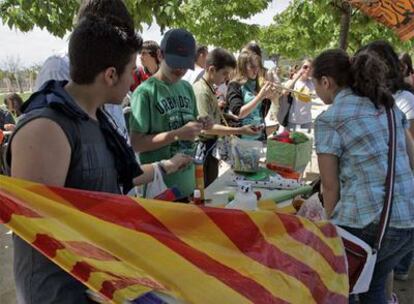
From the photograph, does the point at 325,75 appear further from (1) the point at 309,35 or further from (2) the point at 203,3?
(2) the point at 203,3

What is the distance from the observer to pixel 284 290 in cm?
145

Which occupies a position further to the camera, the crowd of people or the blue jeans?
the blue jeans

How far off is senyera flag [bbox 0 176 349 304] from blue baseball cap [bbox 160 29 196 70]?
4.32ft

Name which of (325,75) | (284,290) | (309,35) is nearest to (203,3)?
(309,35)

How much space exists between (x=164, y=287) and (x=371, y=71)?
145 centimetres

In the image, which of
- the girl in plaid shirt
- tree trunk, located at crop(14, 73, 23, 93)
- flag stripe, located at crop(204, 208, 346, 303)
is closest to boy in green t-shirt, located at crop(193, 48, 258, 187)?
the girl in plaid shirt

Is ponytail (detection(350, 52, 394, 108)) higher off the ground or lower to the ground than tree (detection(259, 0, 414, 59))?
lower

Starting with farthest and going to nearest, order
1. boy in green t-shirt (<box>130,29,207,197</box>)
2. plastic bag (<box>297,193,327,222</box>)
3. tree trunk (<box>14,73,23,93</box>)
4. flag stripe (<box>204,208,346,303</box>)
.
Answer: tree trunk (<box>14,73,23,93</box>)
boy in green t-shirt (<box>130,29,207,197</box>)
plastic bag (<box>297,193,327,222</box>)
flag stripe (<box>204,208,346,303</box>)

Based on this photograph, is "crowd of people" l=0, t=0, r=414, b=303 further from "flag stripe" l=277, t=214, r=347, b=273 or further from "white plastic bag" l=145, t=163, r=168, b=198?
"flag stripe" l=277, t=214, r=347, b=273

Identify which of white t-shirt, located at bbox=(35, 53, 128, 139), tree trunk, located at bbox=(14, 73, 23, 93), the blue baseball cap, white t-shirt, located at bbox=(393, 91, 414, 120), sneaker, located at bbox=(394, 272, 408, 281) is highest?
tree trunk, located at bbox=(14, 73, 23, 93)

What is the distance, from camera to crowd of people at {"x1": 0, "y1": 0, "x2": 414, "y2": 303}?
122cm

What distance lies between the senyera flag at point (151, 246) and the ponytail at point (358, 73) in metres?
0.90

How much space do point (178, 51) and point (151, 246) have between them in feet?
5.29

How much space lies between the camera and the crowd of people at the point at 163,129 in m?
1.22
